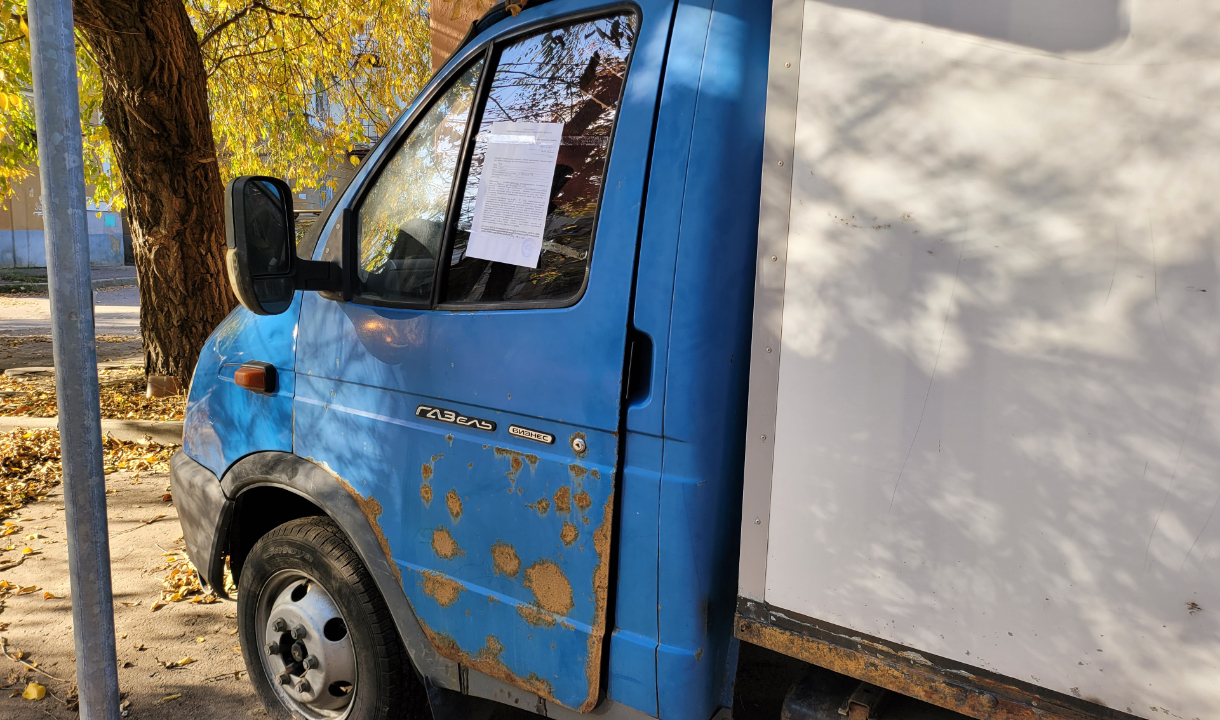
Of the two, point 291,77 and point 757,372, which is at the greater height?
point 291,77

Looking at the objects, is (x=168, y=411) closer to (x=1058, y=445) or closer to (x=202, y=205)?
(x=202, y=205)

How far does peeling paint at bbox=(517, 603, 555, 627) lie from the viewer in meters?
2.15

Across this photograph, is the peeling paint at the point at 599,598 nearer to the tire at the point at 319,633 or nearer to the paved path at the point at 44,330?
the tire at the point at 319,633

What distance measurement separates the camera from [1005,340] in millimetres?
1504

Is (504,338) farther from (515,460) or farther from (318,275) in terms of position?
(318,275)

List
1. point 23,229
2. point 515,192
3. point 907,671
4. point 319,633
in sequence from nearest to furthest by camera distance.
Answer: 1. point 907,671
2. point 515,192
3. point 319,633
4. point 23,229

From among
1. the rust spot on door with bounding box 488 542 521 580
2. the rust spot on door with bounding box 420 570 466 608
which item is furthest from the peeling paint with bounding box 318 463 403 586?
the rust spot on door with bounding box 488 542 521 580

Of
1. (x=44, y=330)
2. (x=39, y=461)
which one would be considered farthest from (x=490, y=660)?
(x=44, y=330)

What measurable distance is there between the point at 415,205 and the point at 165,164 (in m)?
5.63

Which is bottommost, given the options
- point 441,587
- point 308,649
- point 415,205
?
point 308,649

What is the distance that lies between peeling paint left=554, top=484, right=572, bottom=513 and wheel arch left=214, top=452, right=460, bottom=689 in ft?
2.18

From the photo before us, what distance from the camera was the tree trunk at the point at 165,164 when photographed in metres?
6.66

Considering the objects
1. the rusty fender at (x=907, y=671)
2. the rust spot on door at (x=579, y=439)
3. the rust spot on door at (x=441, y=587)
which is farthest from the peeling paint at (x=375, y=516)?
the rusty fender at (x=907, y=671)

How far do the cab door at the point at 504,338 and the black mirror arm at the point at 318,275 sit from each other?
6 centimetres
